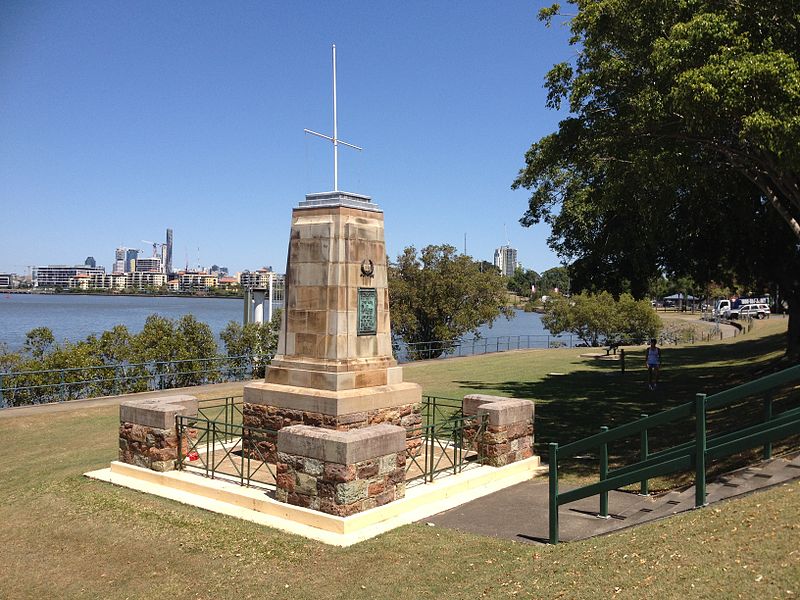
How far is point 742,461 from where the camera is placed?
921 cm

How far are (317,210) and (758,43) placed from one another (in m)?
8.99

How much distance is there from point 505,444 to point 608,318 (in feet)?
129

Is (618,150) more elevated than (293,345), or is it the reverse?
(618,150)

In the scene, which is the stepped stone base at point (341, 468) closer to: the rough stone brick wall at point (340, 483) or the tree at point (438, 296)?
the rough stone brick wall at point (340, 483)

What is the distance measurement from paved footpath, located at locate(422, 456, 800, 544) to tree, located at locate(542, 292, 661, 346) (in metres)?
39.2

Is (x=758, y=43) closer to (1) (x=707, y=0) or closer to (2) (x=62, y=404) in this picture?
(1) (x=707, y=0)

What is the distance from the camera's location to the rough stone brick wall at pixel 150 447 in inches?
445

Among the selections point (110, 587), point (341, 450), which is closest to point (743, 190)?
point (341, 450)

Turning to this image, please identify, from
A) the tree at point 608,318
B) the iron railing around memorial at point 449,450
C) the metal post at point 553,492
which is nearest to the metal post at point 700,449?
the metal post at point 553,492

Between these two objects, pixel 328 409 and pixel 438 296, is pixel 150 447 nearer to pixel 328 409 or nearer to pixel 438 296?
pixel 328 409

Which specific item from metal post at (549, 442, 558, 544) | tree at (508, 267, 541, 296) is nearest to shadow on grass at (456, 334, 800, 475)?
metal post at (549, 442, 558, 544)

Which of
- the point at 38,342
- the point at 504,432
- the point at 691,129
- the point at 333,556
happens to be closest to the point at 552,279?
the point at 38,342

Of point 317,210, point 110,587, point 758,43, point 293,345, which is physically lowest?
point 110,587

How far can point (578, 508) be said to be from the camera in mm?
9180
